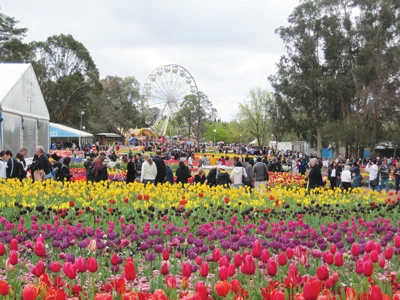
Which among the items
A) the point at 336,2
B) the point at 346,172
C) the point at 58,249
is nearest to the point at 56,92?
the point at 336,2

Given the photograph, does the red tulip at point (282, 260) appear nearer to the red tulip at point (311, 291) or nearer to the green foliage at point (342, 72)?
the red tulip at point (311, 291)

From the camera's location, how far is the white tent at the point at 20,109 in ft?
58.6

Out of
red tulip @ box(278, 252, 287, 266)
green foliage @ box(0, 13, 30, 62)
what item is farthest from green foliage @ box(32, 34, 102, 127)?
red tulip @ box(278, 252, 287, 266)

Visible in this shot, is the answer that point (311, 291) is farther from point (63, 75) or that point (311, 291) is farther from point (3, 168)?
point (63, 75)

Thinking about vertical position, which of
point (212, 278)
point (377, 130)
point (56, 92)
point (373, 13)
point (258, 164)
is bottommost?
point (212, 278)

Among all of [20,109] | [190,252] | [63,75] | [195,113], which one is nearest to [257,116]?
[195,113]

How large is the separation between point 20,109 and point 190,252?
16.9 metres

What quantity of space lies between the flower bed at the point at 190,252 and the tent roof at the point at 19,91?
8.35m

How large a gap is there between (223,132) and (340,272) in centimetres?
10956

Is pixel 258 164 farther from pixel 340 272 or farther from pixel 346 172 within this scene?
pixel 340 272

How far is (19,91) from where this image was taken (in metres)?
19.6

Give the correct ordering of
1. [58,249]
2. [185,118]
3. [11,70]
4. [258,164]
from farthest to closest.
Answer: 1. [185,118]
2. [11,70]
3. [258,164]
4. [58,249]

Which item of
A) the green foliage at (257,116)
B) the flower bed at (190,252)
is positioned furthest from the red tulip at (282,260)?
the green foliage at (257,116)

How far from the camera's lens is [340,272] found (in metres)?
4.56
